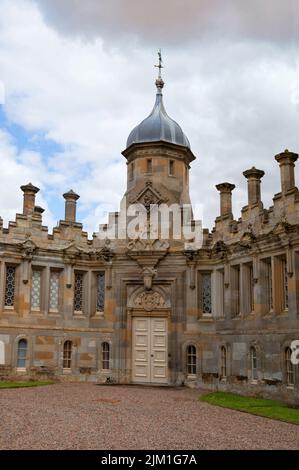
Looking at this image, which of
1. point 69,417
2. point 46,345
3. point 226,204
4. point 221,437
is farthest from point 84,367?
point 221,437

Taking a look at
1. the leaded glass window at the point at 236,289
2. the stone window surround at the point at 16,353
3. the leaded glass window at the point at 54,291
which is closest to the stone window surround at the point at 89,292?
the leaded glass window at the point at 54,291

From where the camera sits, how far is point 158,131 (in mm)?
27094

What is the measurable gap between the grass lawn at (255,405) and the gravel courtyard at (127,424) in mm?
422

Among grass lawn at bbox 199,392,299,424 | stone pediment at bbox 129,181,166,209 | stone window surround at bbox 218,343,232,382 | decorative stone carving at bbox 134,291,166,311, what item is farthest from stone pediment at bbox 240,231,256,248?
grass lawn at bbox 199,392,299,424

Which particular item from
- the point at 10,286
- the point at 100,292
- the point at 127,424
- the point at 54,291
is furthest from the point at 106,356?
the point at 127,424

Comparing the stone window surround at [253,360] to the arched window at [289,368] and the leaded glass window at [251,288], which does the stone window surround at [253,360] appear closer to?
the leaded glass window at [251,288]

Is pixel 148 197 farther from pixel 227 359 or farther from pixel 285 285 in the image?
pixel 285 285

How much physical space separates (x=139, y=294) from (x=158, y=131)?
25.4 ft

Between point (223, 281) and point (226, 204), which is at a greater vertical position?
point (226, 204)

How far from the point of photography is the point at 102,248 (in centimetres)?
2577

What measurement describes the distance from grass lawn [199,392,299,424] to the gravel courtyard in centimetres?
42
